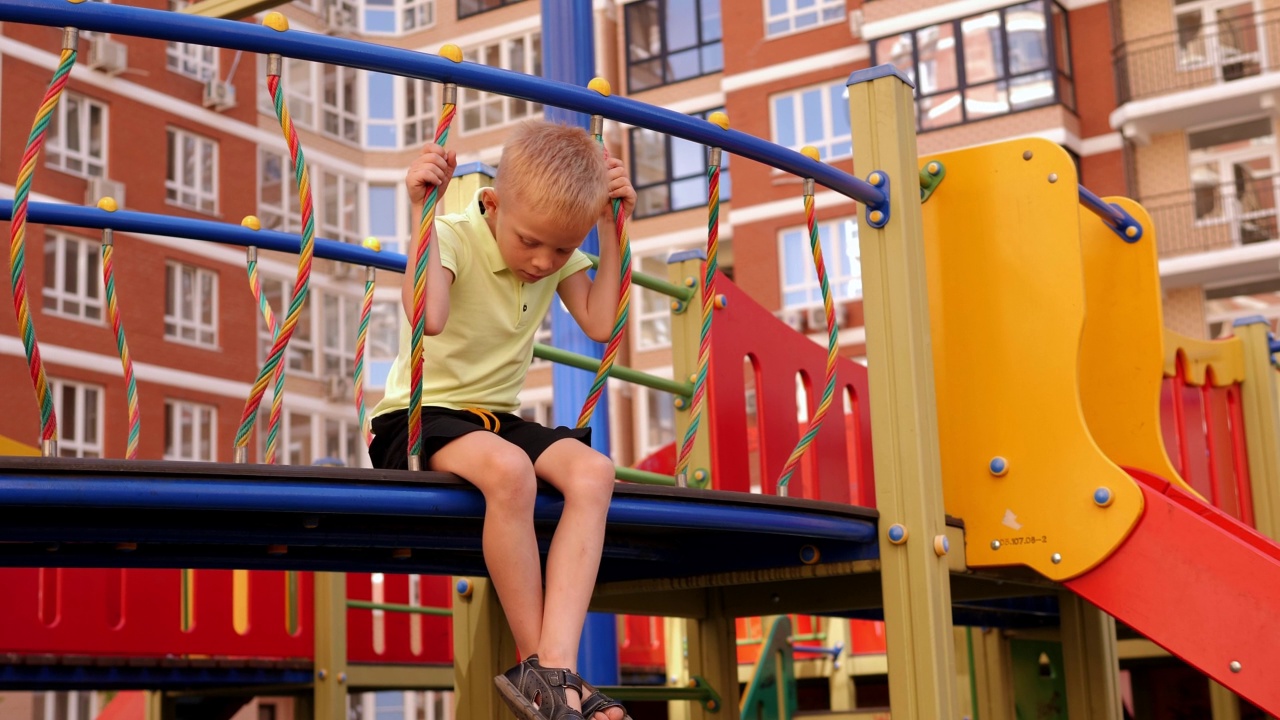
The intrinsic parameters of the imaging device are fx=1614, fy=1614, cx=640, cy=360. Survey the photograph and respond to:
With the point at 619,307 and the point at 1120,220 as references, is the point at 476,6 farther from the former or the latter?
the point at 619,307

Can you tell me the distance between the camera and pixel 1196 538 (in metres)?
4.18

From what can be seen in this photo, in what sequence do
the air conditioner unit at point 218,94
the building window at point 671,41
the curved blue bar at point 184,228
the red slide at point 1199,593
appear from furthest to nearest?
the building window at point 671,41 → the air conditioner unit at point 218,94 → the curved blue bar at point 184,228 → the red slide at point 1199,593

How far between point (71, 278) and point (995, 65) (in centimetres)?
1386

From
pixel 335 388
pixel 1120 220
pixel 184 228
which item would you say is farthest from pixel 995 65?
pixel 184 228

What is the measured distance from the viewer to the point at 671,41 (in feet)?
92.7

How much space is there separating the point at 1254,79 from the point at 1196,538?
20222 mm

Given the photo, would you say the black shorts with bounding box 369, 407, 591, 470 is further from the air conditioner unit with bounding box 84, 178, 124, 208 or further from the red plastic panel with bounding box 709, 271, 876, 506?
the air conditioner unit with bounding box 84, 178, 124, 208

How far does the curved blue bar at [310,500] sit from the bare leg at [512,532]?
7 centimetres

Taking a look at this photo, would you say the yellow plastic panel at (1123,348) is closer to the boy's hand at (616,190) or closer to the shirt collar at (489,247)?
the boy's hand at (616,190)

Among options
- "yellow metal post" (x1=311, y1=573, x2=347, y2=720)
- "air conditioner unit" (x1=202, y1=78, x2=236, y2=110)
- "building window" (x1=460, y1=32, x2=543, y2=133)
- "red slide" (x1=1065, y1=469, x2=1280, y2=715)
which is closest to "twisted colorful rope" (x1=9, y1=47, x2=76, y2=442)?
"red slide" (x1=1065, y1=469, x2=1280, y2=715)

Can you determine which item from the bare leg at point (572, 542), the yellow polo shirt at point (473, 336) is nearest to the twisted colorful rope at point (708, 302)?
the yellow polo shirt at point (473, 336)

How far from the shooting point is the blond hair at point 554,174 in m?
3.19

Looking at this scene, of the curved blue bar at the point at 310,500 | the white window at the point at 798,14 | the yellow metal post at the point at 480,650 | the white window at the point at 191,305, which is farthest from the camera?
the white window at the point at 798,14

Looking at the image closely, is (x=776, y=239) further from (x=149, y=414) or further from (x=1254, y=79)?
(x=149, y=414)
